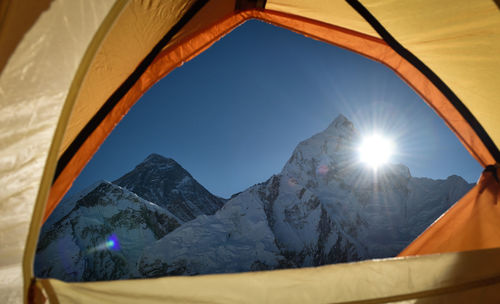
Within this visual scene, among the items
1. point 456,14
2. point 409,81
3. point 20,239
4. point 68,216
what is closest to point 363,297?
point 20,239

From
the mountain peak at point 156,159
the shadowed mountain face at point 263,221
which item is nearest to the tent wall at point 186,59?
the shadowed mountain face at point 263,221

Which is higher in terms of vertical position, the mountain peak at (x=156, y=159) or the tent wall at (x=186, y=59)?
the mountain peak at (x=156, y=159)

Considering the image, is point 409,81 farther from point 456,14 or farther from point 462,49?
point 456,14

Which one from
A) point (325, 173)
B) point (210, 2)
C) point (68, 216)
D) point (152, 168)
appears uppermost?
point (152, 168)

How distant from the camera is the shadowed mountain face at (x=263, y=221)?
3322cm

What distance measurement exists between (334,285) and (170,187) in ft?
260

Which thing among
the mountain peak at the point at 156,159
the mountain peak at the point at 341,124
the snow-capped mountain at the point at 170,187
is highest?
the mountain peak at the point at 341,124

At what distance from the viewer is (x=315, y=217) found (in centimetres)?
4728

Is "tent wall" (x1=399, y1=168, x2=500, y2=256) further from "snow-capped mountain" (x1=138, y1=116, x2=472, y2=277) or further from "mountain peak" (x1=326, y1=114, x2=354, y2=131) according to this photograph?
"mountain peak" (x1=326, y1=114, x2=354, y2=131)

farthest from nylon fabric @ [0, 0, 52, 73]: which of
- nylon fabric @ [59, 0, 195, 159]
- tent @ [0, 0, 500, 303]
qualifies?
nylon fabric @ [59, 0, 195, 159]

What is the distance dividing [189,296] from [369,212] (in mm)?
60791

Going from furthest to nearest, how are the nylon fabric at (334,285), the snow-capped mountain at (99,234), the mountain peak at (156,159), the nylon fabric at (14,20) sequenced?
the mountain peak at (156,159) < the snow-capped mountain at (99,234) < the nylon fabric at (334,285) < the nylon fabric at (14,20)

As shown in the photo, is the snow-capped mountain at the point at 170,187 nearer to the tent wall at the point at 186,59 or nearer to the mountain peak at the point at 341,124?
the mountain peak at the point at 341,124

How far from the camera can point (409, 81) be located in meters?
1.78
